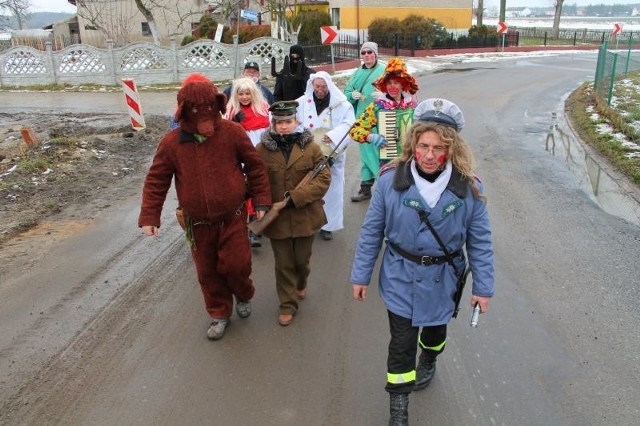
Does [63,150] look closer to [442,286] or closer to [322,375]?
[322,375]

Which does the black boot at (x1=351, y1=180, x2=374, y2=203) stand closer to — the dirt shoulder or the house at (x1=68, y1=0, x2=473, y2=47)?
the dirt shoulder

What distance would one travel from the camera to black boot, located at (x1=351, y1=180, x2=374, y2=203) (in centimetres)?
692

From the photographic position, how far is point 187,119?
3416 millimetres

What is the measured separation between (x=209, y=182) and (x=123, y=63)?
60.8 ft

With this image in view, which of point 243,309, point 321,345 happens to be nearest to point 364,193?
point 243,309

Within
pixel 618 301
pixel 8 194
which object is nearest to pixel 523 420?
pixel 618 301

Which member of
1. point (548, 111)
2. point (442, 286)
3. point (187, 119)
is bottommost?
point (548, 111)

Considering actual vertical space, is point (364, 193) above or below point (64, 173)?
below

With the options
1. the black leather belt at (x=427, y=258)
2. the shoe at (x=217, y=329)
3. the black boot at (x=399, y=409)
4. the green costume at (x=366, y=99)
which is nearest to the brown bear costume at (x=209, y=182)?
the shoe at (x=217, y=329)

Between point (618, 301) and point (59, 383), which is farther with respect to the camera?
point (618, 301)

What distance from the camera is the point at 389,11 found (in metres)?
37.0

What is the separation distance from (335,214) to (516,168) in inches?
164

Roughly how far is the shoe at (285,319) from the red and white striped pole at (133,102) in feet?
26.6

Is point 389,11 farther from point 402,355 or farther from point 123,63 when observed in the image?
point 402,355
